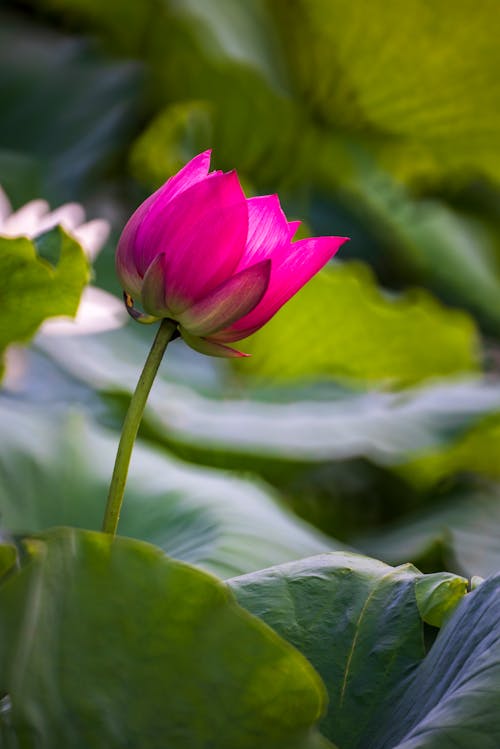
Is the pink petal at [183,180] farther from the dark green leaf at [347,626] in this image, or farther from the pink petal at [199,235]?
the dark green leaf at [347,626]

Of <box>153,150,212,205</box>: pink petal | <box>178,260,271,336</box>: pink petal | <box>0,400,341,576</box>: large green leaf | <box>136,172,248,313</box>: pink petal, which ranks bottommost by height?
<box>0,400,341,576</box>: large green leaf

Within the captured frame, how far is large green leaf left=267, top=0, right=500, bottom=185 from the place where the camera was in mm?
1342

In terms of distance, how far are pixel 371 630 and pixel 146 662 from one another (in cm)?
11

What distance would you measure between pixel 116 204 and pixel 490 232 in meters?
0.89

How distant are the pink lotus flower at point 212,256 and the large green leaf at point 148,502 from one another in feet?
0.65

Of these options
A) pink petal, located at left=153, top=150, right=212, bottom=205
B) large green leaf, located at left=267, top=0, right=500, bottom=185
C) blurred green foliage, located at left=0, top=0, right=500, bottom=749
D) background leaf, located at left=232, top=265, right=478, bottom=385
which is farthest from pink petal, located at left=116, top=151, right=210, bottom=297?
large green leaf, located at left=267, top=0, right=500, bottom=185

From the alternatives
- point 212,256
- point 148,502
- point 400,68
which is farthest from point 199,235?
point 400,68

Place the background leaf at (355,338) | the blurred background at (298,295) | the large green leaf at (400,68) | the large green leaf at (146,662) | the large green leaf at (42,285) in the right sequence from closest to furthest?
the large green leaf at (146,662), the large green leaf at (42,285), the blurred background at (298,295), the background leaf at (355,338), the large green leaf at (400,68)

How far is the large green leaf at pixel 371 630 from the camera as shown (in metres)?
0.35

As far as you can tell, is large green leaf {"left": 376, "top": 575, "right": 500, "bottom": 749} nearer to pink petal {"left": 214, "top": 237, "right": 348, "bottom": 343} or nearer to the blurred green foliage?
the blurred green foliage

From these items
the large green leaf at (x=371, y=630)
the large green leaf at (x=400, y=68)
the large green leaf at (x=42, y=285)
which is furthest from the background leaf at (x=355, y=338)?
the large green leaf at (x=371, y=630)

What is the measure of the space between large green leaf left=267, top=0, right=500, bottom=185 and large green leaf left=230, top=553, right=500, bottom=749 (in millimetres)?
1098

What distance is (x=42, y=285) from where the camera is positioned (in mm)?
474

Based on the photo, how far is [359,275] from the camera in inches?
51.8
